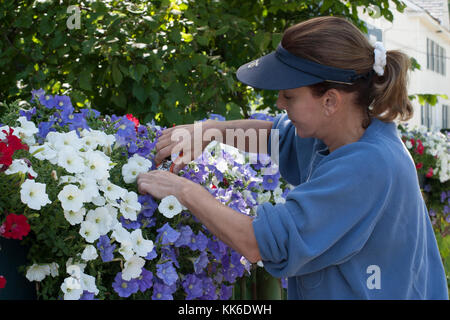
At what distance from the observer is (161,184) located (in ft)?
5.78

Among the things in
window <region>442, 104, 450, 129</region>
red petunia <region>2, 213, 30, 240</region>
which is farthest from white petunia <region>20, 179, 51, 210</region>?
window <region>442, 104, 450, 129</region>

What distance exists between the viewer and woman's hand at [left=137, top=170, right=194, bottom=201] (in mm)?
1701

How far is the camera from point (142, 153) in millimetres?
2066

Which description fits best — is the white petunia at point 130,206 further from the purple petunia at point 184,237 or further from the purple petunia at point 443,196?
the purple petunia at point 443,196

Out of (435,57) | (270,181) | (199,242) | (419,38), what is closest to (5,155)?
(199,242)

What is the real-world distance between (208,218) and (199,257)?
361mm

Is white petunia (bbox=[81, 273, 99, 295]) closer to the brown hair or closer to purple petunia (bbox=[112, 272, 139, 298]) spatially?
purple petunia (bbox=[112, 272, 139, 298])

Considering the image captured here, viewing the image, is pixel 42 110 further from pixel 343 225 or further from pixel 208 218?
pixel 343 225

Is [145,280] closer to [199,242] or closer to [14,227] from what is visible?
[199,242]

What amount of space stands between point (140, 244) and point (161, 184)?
0.21 metres

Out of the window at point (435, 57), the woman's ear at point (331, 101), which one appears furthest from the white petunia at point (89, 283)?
the window at point (435, 57)

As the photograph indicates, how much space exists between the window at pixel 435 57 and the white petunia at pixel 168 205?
78.4 feet

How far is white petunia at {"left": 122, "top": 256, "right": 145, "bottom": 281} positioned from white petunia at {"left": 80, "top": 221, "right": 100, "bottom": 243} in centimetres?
14

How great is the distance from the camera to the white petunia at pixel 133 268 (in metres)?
1.64
